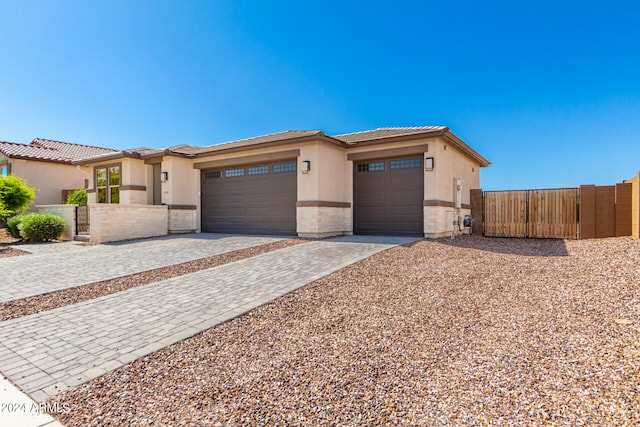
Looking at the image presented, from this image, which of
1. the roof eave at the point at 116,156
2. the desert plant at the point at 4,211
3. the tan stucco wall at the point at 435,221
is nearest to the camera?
the tan stucco wall at the point at 435,221

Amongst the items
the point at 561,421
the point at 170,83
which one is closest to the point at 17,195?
the point at 170,83

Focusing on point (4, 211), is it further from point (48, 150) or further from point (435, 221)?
point (435, 221)

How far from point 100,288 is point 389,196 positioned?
9.71m

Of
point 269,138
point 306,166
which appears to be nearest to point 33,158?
point 269,138

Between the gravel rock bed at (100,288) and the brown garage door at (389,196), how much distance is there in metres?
5.58

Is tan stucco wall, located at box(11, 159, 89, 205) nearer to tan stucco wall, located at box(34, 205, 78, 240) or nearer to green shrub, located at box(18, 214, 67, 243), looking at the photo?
tan stucco wall, located at box(34, 205, 78, 240)

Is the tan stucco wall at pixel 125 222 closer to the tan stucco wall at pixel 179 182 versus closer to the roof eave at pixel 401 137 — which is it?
the tan stucco wall at pixel 179 182

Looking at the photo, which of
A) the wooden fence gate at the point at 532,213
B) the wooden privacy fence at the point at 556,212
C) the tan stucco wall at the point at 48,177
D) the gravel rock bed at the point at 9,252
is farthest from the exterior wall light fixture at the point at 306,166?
the tan stucco wall at the point at 48,177

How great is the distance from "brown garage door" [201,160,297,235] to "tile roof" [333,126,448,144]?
9.56 ft

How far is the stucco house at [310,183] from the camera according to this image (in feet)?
38.6

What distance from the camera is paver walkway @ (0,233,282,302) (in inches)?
243

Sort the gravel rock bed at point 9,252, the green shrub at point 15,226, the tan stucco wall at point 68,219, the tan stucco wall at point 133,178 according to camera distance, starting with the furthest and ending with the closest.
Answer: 1. the tan stucco wall at point 133,178
2. the tan stucco wall at point 68,219
3. the green shrub at point 15,226
4. the gravel rock bed at point 9,252

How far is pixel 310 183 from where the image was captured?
11.9m

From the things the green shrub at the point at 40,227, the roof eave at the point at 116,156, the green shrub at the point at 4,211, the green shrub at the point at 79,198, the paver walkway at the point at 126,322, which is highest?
the roof eave at the point at 116,156
